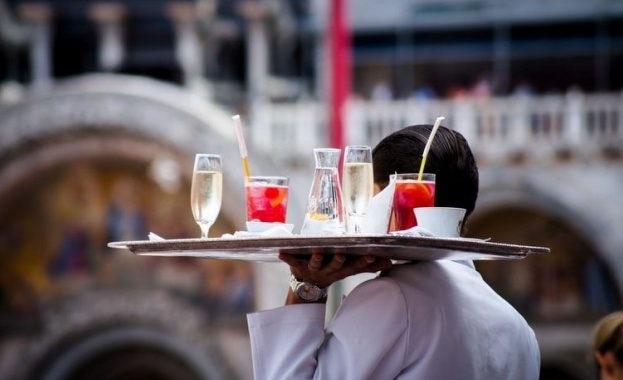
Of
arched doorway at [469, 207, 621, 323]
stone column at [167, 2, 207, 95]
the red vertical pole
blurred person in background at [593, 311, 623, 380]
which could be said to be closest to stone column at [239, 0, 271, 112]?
stone column at [167, 2, 207, 95]

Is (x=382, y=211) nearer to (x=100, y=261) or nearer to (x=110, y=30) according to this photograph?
(x=100, y=261)

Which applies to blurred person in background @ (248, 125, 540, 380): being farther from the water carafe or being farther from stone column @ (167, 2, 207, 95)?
stone column @ (167, 2, 207, 95)

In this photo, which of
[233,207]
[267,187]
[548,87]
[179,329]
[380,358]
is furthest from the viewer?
[548,87]

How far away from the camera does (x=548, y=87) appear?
1830cm

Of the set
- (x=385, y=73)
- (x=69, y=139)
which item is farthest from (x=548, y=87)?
(x=69, y=139)

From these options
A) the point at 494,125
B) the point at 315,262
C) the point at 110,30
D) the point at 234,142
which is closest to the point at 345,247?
the point at 315,262

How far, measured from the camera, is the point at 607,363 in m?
3.75

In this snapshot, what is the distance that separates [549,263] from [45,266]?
273 inches

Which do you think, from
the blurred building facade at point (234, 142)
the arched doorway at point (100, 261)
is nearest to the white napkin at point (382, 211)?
the blurred building facade at point (234, 142)

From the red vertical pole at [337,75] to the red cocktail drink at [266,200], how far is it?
24.9 feet

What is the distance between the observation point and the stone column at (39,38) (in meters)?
18.8

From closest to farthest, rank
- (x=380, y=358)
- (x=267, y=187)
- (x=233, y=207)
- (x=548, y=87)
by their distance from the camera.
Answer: (x=380, y=358), (x=267, y=187), (x=233, y=207), (x=548, y=87)

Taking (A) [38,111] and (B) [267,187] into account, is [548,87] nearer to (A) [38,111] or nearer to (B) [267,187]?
(A) [38,111]

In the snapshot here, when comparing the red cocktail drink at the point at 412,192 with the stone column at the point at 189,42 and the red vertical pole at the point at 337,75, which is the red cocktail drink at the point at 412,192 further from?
the stone column at the point at 189,42
